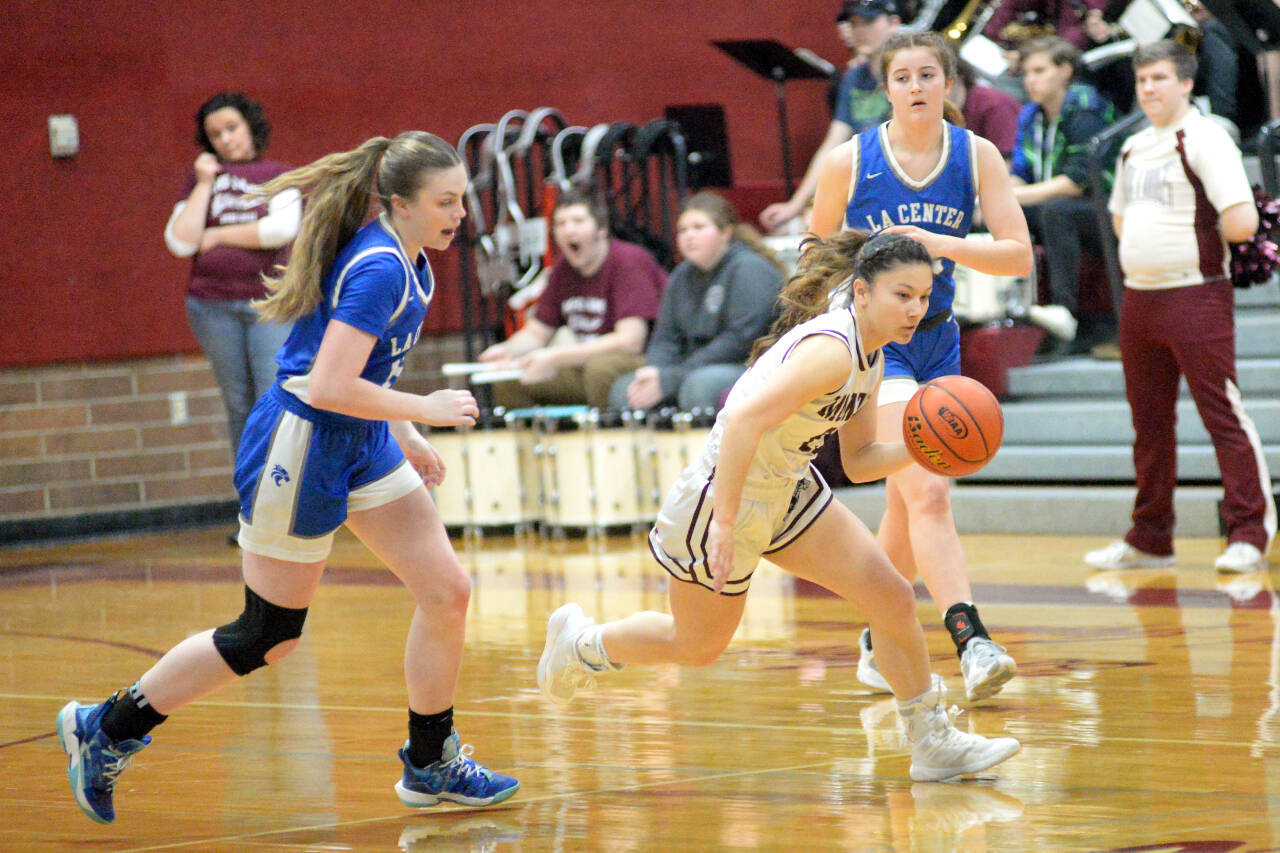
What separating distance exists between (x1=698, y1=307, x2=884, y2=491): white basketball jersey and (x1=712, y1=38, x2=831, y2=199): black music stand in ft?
23.3

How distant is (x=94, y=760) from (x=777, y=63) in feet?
26.9

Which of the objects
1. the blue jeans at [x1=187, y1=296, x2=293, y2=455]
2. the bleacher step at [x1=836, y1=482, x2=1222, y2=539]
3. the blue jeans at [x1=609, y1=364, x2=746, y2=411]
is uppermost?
the blue jeans at [x1=187, y1=296, x2=293, y2=455]

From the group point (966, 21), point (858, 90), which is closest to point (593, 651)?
point (858, 90)

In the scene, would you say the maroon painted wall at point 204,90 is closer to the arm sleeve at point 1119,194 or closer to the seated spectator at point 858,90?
the seated spectator at point 858,90

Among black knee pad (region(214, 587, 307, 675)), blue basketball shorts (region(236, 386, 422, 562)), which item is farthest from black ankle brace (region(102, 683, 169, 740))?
blue basketball shorts (region(236, 386, 422, 562))

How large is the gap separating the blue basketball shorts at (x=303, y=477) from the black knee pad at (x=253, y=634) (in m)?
0.11

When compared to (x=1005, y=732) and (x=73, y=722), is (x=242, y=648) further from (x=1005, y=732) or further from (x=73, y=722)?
(x=1005, y=732)

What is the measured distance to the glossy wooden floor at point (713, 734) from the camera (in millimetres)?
3426

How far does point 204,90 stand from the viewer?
10000mm

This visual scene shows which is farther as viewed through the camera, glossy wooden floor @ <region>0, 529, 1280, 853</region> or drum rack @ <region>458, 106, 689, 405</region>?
drum rack @ <region>458, 106, 689, 405</region>

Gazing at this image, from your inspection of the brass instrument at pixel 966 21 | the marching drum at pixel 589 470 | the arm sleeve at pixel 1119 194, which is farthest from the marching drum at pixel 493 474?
the brass instrument at pixel 966 21

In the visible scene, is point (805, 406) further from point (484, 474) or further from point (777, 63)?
point (777, 63)

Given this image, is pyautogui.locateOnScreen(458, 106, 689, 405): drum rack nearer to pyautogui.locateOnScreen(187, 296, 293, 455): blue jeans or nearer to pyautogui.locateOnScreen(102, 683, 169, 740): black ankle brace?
pyautogui.locateOnScreen(187, 296, 293, 455): blue jeans

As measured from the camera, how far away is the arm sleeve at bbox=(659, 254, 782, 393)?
809cm
